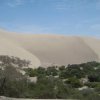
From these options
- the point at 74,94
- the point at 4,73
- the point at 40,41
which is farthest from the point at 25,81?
the point at 40,41

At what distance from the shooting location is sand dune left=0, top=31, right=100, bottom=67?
109188mm

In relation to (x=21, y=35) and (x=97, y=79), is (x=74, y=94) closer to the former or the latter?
(x=97, y=79)

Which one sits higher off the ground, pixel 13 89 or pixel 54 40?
pixel 54 40

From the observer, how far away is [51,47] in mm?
127875

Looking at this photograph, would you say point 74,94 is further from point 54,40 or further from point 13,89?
point 54,40

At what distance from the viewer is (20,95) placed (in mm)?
32312

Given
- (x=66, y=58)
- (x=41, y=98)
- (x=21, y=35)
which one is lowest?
(x=41, y=98)

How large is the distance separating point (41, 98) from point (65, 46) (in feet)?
326

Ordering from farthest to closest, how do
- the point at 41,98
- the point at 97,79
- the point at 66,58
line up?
1. the point at 66,58
2. the point at 97,79
3. the point at 41,98

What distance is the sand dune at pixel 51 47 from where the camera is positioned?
109188 mm

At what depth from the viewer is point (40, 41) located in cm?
13550

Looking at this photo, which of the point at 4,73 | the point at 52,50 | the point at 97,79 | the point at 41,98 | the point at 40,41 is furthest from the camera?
the point at 40,41

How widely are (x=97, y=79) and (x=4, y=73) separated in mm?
20845

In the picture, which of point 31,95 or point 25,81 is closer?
point 31,95
